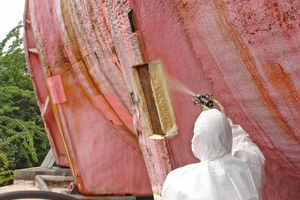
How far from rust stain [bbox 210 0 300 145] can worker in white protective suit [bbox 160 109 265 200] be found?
0.95 feet

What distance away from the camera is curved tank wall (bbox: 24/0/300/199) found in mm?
1030

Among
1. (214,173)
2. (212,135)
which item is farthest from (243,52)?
(214,173)

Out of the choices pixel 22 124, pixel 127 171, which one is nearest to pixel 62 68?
pixel 127 171

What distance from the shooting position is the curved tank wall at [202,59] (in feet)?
3.38

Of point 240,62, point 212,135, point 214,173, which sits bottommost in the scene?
point 214,173

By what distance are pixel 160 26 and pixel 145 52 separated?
0.48ft

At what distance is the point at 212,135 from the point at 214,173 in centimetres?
14

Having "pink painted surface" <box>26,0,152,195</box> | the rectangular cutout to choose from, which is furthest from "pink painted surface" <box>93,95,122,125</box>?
the rectangular cutout

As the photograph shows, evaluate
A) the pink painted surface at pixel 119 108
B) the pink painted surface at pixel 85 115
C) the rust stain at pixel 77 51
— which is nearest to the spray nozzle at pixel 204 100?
the pink painted surface at pixel 85 115

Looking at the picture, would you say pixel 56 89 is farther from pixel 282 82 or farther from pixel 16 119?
pixel 16 119

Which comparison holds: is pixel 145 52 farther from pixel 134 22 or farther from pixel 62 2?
pixel 62 2

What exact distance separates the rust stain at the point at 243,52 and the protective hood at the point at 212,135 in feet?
0.98

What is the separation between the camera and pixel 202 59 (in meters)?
1.39

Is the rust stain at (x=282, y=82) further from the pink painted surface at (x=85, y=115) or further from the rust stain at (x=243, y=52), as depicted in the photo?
the pink painted surface at (x=85, y=115)
